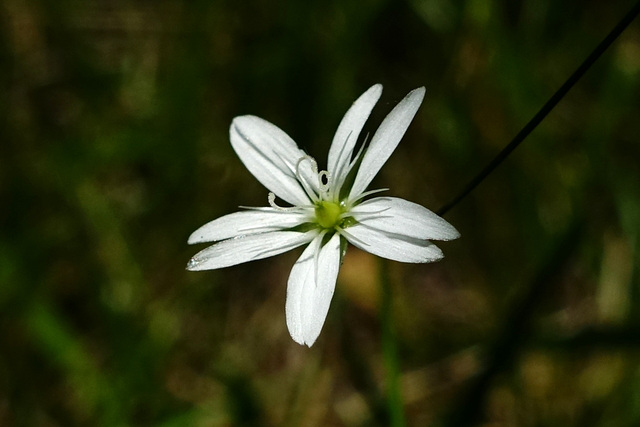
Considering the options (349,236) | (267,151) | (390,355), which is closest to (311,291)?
(349,236)

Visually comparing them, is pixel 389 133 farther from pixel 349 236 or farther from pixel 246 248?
pixel 246 248

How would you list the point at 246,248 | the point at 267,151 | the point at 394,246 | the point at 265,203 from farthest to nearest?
the point at 265,203, the point at 267,151, the point at 246,248, the point at 394,246

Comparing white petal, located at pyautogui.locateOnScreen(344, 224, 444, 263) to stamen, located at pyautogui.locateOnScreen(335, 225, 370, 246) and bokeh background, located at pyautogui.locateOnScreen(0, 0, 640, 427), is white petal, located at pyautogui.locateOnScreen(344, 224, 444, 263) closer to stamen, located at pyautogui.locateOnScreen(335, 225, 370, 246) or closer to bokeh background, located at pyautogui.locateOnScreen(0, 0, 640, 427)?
stamen, located at pyautogui.locateOnScreen(335, 225, 370, 246)

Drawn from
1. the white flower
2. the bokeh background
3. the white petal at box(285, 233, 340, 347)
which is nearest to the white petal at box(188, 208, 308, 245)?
the white flower

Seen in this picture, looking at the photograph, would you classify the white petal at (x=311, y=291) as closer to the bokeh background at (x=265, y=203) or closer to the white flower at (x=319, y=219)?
the white flower at (x=319, y=219)

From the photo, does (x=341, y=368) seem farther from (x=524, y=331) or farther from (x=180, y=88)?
(x=180, y=88)

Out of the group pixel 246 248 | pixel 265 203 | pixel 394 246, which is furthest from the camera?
pixel 265 203

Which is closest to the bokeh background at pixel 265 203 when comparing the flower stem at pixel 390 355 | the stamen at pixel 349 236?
the flower stem at pixel 390 355
